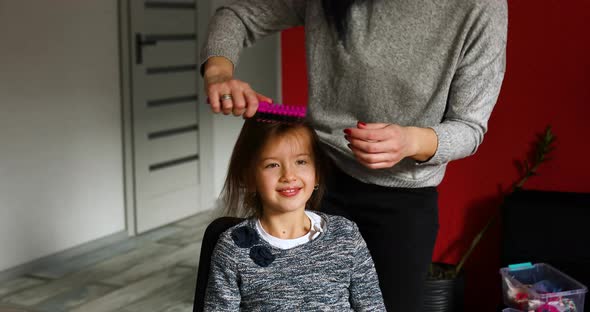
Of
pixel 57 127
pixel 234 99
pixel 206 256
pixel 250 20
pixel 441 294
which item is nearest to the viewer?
pixel 234 99

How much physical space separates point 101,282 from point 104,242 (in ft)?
1.82

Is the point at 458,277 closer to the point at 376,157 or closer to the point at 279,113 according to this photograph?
the point at 279,113

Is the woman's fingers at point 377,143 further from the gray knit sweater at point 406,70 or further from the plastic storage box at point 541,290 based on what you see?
the plastic storage box at point 541,290

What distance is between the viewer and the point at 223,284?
5.51ft

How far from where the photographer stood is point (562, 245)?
9.66ft

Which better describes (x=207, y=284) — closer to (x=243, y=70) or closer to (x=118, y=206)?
(x=118, y=206)

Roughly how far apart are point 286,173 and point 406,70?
31 centimetres

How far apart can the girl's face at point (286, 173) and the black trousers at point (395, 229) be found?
0.09m

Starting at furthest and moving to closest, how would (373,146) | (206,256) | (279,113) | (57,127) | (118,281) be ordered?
1. (57,127)
2. (118,281)
3. (206,256)
4. (279,113)
5. (373,146)

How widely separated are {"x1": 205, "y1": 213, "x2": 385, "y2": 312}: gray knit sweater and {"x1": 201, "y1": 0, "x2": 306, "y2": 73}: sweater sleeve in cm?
40

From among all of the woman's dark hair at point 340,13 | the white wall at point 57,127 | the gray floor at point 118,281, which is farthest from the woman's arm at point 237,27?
the white wall at point 57,127

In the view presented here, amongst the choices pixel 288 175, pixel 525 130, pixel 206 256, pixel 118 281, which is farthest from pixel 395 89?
pixel 118 281

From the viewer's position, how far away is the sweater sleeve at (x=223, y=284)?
1672 millimetres

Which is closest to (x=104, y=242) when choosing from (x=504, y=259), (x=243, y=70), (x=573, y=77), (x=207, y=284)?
(x=243, y=70)
